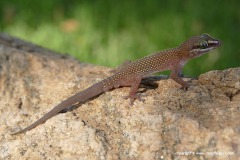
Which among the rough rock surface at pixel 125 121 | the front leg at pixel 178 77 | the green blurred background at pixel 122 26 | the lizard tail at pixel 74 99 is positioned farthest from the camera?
the green blurred background at pixel 122 26

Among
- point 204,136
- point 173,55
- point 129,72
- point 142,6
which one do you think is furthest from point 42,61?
point 142,6

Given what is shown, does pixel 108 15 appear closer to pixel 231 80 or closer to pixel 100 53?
pixel 100 53

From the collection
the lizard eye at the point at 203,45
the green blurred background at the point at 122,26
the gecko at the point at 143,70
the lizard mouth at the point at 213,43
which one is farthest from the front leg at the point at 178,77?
the green blurred background at the point at 122,26

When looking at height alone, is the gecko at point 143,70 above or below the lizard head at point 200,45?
below

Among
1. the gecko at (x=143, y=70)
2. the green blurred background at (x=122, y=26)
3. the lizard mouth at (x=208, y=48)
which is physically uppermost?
the lizard mouth at (x=208, y=48)

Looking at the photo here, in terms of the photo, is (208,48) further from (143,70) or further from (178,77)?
(143,70)

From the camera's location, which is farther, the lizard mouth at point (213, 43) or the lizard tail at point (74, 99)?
the lizard mouth at point (213, 43)

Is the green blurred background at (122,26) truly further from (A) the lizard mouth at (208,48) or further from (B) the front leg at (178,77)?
(B) the front leg at (178,77)

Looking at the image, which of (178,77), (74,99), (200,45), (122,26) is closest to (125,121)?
(74,99)
